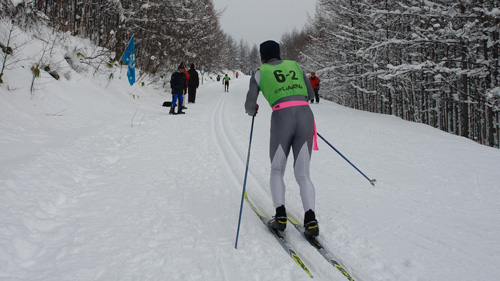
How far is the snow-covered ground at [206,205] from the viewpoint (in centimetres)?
233

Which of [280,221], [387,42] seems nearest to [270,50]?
[280,221]

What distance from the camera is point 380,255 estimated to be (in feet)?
8.18

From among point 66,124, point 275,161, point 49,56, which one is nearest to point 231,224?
point 275,161

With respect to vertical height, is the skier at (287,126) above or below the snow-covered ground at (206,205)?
above

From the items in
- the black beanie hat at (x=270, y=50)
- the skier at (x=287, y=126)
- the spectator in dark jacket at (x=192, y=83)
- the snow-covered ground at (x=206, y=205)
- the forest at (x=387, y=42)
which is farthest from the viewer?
the spectator in dark jacket at (x=192, y=83)

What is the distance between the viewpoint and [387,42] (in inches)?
432

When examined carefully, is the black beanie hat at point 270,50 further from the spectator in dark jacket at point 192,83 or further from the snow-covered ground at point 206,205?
the spectator in dark jacket at point 192,83

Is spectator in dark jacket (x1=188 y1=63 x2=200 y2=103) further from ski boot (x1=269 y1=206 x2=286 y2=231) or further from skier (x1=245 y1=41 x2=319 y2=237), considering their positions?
ski boot (x1=269 y1=206 x2=286 y2=231)

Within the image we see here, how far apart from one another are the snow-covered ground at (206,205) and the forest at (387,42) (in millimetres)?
3661

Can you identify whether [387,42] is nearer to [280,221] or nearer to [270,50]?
[270,50]

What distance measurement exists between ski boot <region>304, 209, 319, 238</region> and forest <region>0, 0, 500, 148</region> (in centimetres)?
755

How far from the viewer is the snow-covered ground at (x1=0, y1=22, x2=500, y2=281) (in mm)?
2328

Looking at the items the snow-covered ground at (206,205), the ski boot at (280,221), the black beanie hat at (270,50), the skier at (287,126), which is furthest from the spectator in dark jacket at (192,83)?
the ski boot at (280,221)

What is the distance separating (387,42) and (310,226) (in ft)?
35.4
